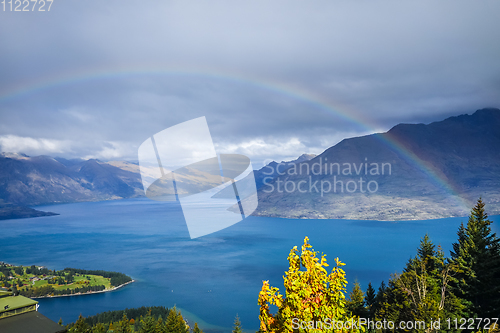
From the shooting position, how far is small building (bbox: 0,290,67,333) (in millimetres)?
11773

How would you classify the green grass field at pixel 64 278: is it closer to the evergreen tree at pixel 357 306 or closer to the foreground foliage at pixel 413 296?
the evergreen tree at pixel 357 306

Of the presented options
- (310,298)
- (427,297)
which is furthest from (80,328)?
(310,298)

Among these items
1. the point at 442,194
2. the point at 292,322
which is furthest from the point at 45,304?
the point at 442,194

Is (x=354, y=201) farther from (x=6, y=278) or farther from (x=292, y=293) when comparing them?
(x=292, y=293)

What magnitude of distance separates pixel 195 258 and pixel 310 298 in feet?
262

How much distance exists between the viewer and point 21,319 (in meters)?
12.2

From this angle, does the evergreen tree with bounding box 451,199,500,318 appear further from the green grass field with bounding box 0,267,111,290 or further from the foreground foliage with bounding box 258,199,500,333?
the green grass field with bounding box 0,267,111,290

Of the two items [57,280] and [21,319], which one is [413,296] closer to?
[21,319]

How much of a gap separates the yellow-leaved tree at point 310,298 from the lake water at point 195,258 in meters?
42.5

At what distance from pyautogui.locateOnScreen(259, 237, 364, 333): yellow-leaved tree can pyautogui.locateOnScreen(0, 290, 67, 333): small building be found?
41.1 feet

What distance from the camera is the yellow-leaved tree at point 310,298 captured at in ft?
11.8

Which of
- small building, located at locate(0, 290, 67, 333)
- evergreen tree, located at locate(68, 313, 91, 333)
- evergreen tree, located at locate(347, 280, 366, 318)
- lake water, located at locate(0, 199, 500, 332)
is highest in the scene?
small building, located at locate(0, 290, 67, 333)

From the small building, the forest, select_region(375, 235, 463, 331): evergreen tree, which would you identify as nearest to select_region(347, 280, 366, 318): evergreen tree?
select_region(375, 235, 463, 331): evergreen tree

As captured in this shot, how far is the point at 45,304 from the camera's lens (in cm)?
5569
